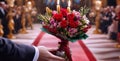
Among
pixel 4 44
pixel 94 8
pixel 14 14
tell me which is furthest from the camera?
pixel 14 14

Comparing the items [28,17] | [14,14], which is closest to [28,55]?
[28,17]

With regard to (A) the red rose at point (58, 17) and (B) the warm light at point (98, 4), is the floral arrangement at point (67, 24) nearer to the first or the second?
(A) the red rose at point (58, 17)

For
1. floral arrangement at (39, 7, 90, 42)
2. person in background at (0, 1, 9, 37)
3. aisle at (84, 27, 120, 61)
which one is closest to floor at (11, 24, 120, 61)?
aisle at (84, 27, 120, 61)

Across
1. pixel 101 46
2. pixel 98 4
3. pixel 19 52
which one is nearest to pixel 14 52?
pixel 19 52

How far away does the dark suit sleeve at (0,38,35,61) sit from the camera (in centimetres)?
61

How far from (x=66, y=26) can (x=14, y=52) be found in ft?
1.88

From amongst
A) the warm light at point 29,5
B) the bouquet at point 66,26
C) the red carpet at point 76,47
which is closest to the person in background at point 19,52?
the bouquet at point 66,26

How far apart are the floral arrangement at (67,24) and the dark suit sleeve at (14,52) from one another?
47cm

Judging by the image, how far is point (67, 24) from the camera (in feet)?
3.84

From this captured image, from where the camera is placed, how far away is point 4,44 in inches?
24.0

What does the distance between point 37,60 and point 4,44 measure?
0.13 meters

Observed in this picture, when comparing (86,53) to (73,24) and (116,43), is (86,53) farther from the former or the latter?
→ (73,24)

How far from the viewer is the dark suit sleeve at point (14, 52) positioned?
0.61m

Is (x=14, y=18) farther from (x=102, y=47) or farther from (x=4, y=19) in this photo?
(x=102, y=47)
